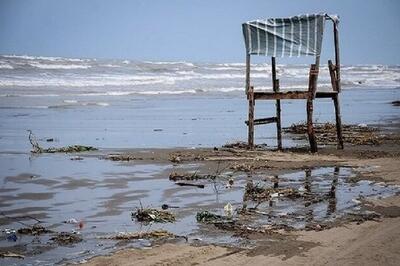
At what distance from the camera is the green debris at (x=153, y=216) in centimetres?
565

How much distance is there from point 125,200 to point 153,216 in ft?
3.86

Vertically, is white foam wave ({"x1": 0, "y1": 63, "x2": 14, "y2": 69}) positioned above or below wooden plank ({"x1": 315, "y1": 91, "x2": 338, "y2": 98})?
above

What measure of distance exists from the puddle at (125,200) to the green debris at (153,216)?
11 centimetres

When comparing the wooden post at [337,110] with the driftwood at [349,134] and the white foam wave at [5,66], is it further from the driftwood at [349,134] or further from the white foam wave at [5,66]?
the white foam wave at [5,66]

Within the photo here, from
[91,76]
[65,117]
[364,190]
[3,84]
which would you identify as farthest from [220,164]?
[91,76]

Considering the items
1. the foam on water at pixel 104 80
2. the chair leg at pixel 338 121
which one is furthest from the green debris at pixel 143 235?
the foam on water at pixel 104 80

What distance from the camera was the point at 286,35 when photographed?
11.6m

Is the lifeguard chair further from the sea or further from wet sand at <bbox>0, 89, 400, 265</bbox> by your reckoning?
the sea

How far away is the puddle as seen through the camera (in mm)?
4941

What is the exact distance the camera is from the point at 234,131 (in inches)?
615

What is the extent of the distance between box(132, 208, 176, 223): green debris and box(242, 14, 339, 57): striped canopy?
679 cm

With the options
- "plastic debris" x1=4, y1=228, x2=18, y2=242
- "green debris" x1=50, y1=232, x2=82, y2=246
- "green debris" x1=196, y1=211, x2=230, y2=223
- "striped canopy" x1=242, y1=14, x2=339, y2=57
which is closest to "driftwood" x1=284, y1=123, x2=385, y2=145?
"striped canopy" x1=242, y1=14, x2=339, y2=57

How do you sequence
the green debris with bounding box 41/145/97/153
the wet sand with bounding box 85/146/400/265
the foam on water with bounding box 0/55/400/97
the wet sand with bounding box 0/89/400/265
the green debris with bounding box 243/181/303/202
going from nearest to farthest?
the wet sand with bounding box 85/146/400/265, the wet sand with bounding box 0/89/400/265, the green debris with bounding box 243/181/303/202, the green debris with bounding box 41/145/97/153, the foam on water with bounding box 0/55/400/97

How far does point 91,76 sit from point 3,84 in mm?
11337
